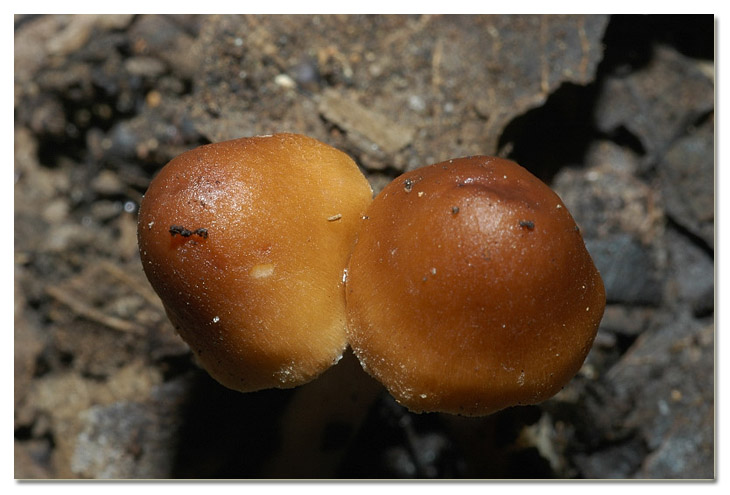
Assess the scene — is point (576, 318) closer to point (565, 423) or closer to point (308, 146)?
point (308, 146)

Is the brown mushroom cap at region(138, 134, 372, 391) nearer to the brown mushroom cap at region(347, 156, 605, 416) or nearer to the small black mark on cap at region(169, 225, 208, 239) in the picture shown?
the small black mark on cap at region(169, 225, 208, 239)

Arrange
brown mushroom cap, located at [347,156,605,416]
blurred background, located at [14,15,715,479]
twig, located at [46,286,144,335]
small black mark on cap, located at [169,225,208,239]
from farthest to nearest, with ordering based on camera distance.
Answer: twig, located at [46,286,144,335]
blurred background, located at [14,15,715,479]
small black mark on cap, located at [169,225,208,239]
brown mushroom cap, located at [347,156,605,416]

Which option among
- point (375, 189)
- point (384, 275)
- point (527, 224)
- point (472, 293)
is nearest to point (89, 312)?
point (375, 189)

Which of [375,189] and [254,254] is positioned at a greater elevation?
[254,254]

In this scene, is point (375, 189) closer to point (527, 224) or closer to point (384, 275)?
point (384, 275)

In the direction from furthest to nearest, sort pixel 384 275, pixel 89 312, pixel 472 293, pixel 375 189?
1. pixel 89 312
2. pixel 375 189
3. pixel 384 275
4. pixel 472 293

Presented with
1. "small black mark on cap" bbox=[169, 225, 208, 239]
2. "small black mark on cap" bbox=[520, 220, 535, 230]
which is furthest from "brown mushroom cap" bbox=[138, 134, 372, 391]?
"small black mark on cap" bbox=[520, 220, 535, 230]
